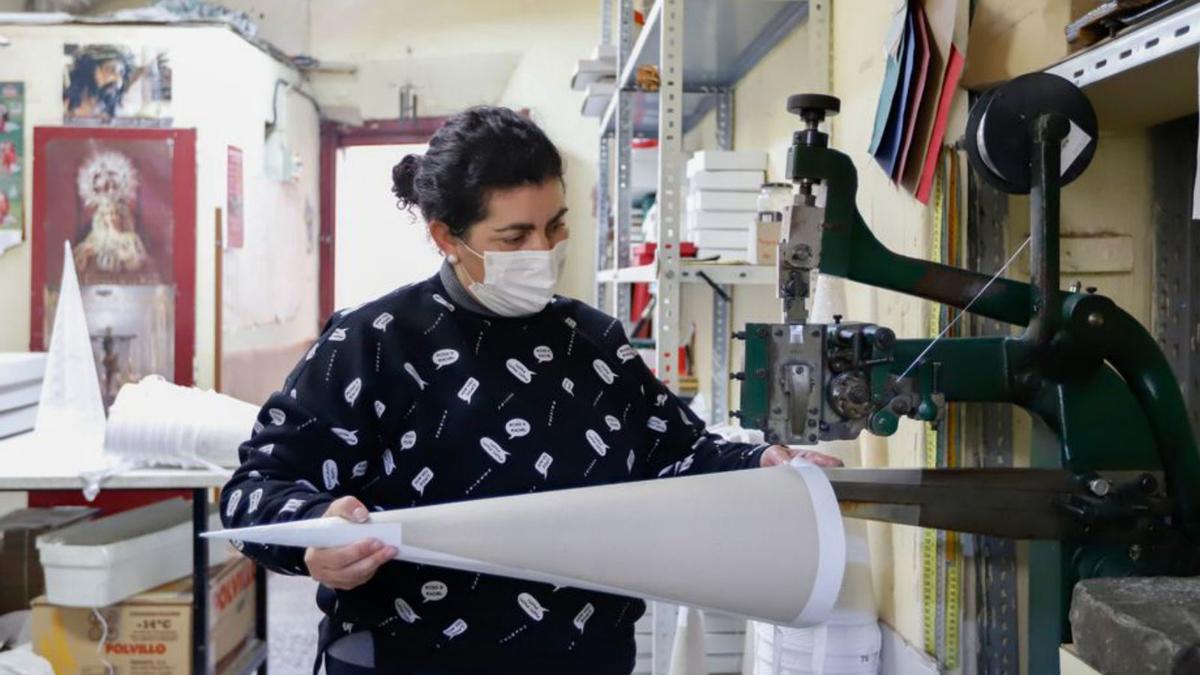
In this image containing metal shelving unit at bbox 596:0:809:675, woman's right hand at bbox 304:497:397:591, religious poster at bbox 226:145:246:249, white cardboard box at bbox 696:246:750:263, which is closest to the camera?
woman's right hand at bbox 304:497:397:591

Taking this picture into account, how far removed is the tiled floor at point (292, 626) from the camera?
339 centimetres

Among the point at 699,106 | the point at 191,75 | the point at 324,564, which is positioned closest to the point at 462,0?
the point at 191,75

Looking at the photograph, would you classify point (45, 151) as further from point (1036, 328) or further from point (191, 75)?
point (1036, 328)

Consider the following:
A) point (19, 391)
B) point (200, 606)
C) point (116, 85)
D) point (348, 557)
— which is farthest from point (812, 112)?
point (116, 85)

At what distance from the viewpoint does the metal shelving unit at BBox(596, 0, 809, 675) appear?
218 cm

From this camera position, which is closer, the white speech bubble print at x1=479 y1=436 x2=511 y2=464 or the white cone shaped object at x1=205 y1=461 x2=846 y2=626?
the white cone shaped object at x1=205 y1=461 x2=846 y2=626

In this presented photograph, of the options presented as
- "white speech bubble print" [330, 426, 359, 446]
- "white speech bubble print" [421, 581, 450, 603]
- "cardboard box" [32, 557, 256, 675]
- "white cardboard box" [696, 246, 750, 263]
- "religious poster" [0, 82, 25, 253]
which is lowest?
"cardboard box" [32, 557, 256, 675]

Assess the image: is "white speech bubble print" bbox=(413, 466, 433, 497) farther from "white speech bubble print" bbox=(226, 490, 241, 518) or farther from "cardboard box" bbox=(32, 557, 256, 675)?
"cardboard box" bbox=(32, 557, 256, 675)

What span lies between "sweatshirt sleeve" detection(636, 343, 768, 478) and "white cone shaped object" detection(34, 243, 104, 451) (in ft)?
6.66

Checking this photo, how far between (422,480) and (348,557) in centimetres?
22

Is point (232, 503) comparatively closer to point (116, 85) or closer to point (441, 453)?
point (441, 453)

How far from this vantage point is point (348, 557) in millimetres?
1024

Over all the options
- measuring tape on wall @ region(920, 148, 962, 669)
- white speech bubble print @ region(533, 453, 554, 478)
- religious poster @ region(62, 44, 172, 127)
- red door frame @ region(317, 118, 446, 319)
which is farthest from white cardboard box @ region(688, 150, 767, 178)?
red door frame @ region(317, 118, 446, 319)

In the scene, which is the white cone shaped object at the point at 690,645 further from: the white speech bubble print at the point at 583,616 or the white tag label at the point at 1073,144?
the white tag label at the point at 1073,144
